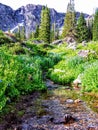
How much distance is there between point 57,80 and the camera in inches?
755

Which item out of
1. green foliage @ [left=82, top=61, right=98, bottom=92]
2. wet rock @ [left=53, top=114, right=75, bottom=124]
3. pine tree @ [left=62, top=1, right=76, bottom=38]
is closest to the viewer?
wet rock @ [left=53, top=114, right=75, bottom=124]

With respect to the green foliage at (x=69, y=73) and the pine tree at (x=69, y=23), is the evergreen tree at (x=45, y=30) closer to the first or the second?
the pine tree at (x=69, y=23)

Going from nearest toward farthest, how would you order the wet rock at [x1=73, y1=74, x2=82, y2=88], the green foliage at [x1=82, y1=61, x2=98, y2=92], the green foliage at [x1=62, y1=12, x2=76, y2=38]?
the green foliage at [x1=82, y1=61, x2=98, y2=92] < the wet rock at [x1=73, y1=74, x2=82, y2=88] < the green foliage at [x1=62, y1=12, x2=76, y2=38]

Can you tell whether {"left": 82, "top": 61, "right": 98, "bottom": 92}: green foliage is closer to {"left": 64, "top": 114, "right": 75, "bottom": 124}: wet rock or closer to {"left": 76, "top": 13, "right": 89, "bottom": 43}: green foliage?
{"left": 64, "top": 114, "right": 75, "bottom": 124}: wet rock

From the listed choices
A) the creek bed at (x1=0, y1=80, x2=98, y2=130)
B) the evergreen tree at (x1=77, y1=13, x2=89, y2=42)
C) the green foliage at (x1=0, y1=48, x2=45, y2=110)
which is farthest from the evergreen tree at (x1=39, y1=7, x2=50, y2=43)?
the creek bed at (x1=0, y1=80, x2=98, y2=130)

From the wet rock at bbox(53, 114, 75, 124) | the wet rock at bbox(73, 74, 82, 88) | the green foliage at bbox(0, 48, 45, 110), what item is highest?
the green foliage at bbox(0, 48, 45, 110)

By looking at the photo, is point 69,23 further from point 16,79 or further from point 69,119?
point 69,119

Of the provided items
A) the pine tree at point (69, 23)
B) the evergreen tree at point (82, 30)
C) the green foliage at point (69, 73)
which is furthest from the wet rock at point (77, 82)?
the pine tree at point (69, 23)

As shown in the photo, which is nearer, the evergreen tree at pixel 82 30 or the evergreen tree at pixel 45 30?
the evergreen tree at pixel 82 30

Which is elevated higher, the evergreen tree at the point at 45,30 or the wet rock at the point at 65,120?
the evergreen tree at the point at 45,30

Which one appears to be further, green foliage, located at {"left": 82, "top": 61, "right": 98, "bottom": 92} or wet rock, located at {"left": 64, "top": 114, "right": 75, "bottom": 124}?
green foliage, located at {"left": 82, "top": 61, "right": 98, "bottom": 92}

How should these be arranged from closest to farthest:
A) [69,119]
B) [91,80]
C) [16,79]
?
1. [69,119]
2. [16,79]
3. [91,80]

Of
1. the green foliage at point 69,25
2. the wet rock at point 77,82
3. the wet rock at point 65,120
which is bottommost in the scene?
the wet rock at point 77,82

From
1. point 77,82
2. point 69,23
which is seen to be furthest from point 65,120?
point 69,23
